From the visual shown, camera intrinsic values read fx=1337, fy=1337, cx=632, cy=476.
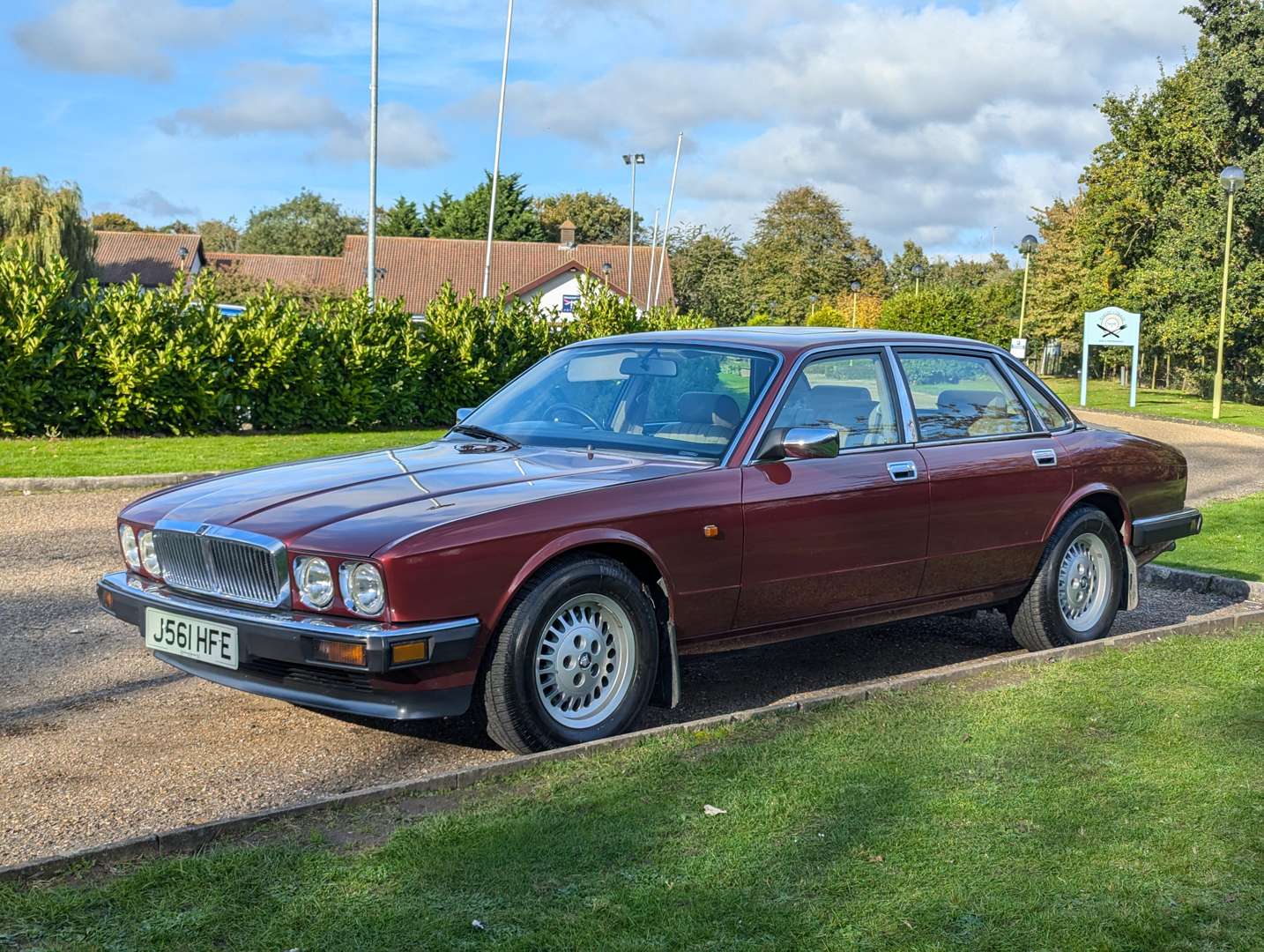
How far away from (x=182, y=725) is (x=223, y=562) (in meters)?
0.98

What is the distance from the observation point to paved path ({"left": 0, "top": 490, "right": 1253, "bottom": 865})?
4457 mm

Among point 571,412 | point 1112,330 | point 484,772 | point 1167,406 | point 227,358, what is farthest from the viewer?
point 1167,406

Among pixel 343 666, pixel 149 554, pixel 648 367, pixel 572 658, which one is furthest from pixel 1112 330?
pixel 343 666

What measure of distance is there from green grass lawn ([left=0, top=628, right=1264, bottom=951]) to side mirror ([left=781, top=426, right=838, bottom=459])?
1.09 m

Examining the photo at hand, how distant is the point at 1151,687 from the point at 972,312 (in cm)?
4424

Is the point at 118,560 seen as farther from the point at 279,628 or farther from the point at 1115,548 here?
the point at 1115,548

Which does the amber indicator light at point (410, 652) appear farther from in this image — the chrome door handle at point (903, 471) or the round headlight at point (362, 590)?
the chrome door handle at point (903, 471)

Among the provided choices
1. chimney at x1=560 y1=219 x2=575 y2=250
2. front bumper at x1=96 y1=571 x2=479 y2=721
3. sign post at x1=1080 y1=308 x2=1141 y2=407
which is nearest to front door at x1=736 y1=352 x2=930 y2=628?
front bumper at x1=96 y1=571 x2=479 y2=721

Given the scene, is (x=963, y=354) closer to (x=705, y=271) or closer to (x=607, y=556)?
(x=607, y=556)

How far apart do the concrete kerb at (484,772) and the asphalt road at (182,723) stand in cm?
39

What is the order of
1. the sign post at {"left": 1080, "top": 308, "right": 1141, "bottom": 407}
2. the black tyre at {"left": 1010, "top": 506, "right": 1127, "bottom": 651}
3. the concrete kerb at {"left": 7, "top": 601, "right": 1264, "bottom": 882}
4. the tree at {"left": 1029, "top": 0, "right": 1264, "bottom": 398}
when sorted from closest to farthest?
the concrete kerb at {"left": 7, "top": 601, "right": 1264, "bottom": 882}
the black tyre at {"left": 1010, "top": 506, "right": 1127, "bottom": 651}
the sign post at {"left": 1080, "top": 308, "right": 1141, "bottom": 407}
the tree at {"left": 1029, "top": 0, "right": 1264, "bottom": 398}

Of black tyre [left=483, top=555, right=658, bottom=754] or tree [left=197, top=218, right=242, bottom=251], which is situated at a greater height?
tree [left=197, top=218, right=242, bottom=251]

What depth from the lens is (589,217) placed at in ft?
342

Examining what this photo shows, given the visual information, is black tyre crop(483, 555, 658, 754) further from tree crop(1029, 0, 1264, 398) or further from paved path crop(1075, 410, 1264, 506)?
tree crop(1029, 0, 1264, 398)
